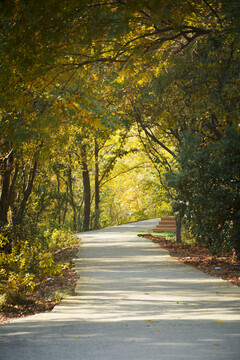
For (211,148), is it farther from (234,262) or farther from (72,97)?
(72,97)

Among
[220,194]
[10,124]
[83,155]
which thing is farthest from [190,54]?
[83,155]

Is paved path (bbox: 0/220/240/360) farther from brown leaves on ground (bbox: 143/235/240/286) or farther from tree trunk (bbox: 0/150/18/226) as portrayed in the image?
tree trunk (bbox: 0/150/18/226)

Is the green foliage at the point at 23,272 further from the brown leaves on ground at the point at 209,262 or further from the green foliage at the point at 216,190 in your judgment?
the green foliage at the point at 216,190

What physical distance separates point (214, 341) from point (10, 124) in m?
5.05

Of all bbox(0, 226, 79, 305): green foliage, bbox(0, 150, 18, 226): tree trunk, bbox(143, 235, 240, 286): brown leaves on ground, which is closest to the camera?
bbox(0, 226, 79, 305): green foliage

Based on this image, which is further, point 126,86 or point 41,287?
point 126,86

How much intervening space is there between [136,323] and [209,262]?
233 inches

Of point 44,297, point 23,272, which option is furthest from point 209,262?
point 44,297

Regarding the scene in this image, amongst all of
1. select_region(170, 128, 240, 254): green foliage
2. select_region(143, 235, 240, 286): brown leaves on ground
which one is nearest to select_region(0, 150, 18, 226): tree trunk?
select_region(170, 128, 240, 254): green foliage

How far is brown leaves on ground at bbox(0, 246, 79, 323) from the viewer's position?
6.81 metres

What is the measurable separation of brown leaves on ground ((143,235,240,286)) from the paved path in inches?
21.1

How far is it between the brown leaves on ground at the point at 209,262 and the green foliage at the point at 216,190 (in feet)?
1.37

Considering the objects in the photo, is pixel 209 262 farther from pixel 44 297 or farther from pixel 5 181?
pixel 5 181

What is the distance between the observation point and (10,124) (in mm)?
7953
